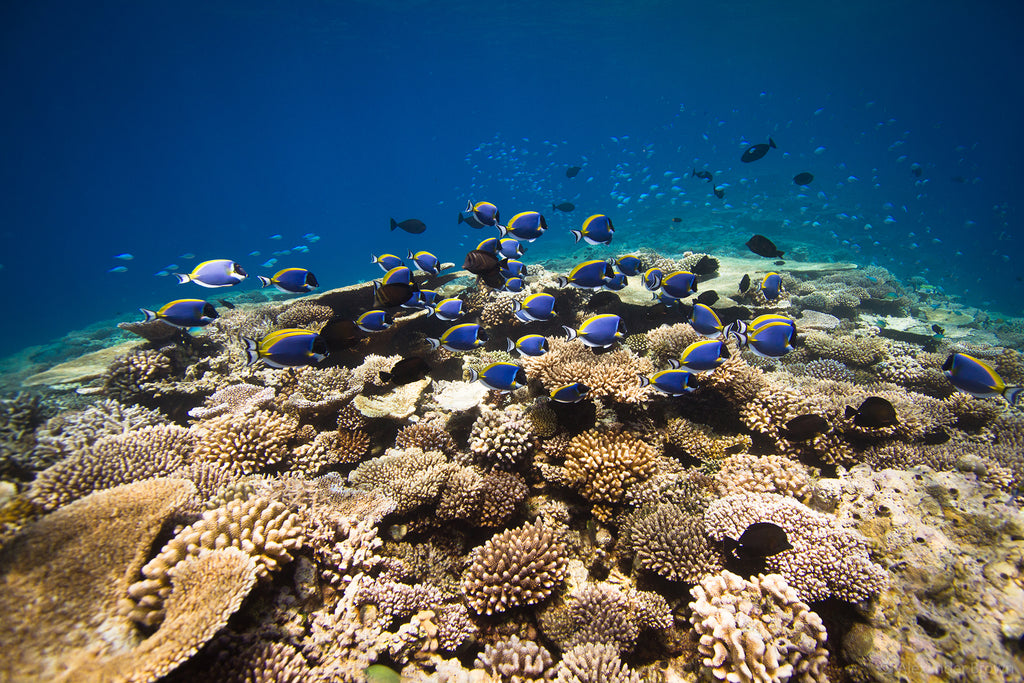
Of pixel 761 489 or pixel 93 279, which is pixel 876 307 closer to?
pixel 761 489

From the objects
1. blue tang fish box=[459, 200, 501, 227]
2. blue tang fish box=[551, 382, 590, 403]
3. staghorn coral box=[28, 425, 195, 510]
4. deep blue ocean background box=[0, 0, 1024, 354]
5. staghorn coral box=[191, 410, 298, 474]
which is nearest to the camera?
staghorn coral box=[28, 425, 195, 510]

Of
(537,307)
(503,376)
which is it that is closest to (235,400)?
(503,376)

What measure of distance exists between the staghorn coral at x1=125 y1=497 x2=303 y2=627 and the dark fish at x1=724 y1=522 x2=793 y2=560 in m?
4.01

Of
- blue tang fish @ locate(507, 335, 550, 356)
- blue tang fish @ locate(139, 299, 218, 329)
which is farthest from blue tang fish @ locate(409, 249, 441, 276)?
blue tang fish @ locate(139, 299, 218, 329)

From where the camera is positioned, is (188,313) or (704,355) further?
(188,313)

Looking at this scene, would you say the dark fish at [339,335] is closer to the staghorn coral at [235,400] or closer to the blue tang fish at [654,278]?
the staghorn coral at [235,400]

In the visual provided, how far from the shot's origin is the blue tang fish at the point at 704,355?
402 cm

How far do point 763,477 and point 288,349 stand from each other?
17.7ft

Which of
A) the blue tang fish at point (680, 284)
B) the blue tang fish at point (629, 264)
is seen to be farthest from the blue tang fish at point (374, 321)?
the blue tang fish at point (680, 284)

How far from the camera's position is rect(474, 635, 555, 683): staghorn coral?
10.3 feet

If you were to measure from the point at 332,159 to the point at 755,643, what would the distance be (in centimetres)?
16313

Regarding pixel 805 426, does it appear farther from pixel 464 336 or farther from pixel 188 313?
pixel 188 313

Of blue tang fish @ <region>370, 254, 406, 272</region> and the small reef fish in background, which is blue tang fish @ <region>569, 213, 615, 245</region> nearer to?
blue tang fish @ <region>370, 254, 406, 272</region>

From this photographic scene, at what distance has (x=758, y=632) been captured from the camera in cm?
287
